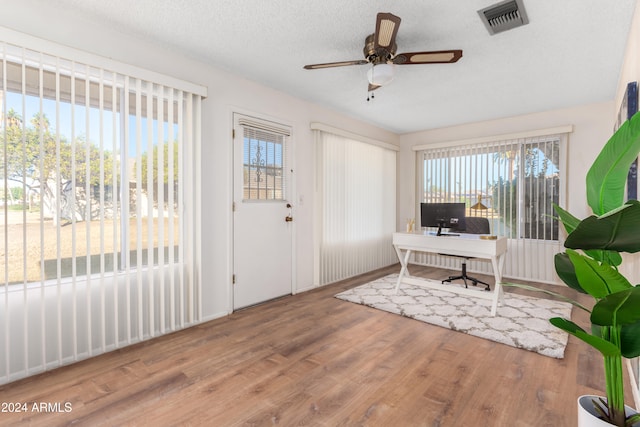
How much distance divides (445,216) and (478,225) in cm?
78

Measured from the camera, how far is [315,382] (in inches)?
79.4

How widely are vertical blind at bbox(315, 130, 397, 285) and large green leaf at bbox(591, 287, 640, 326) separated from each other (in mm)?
3321

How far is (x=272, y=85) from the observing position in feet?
11.6

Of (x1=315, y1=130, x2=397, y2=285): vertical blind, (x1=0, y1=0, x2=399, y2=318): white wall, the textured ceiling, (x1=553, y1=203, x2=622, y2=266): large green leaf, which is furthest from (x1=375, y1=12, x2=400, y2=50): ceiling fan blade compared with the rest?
(x1=315, y1=130, x2=397, y2=285): vertical blind

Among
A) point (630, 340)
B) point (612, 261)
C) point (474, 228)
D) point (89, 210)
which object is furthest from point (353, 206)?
point (630, 340)

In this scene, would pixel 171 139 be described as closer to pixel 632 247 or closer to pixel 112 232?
pixel 112 232

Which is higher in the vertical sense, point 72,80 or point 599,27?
point 599,27

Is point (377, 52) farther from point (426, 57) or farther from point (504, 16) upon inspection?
point (504, 16)

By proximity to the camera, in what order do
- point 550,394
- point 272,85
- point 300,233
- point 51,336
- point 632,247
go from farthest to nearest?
point 300,233 < point 272,85 < point 51,336 < point 550,394 < point 632,247

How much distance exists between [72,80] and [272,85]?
1898mm

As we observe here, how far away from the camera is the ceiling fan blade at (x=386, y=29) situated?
1.83 metres

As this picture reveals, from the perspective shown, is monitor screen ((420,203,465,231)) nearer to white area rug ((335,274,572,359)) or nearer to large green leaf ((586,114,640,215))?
white area rug ((335,274,572,359))

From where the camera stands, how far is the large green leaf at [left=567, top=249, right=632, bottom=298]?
113 cm

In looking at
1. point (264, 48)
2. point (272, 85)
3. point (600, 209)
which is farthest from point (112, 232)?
point (600, 209)
